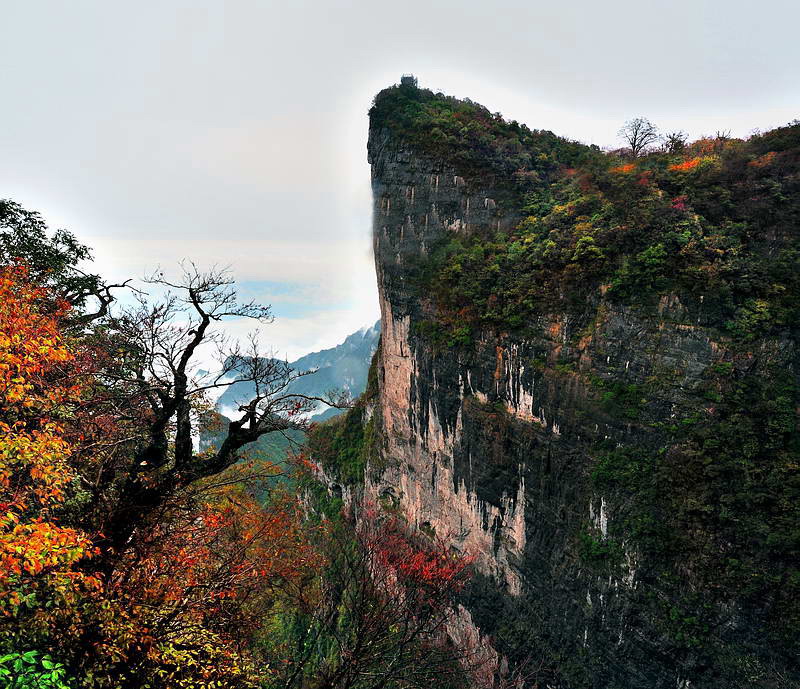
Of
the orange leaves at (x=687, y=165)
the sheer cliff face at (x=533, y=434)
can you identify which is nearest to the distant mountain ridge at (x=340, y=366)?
the sheer cliff face at (x=533, y=434)

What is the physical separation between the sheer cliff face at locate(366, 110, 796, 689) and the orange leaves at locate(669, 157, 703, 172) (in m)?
6.65

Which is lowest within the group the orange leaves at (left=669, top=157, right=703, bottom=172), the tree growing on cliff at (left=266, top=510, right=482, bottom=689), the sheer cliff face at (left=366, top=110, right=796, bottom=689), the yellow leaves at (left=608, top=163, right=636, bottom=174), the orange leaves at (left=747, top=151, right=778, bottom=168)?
the tree growing on cliff at (left=266, top=510, right=482, bottom=689)

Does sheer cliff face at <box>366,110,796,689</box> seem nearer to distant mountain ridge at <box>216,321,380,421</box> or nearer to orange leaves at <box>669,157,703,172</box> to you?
orange leaves at <box>669,157,703,172</box>

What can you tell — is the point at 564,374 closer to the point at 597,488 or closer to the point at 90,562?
the point at 597,488

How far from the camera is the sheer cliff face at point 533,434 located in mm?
13484

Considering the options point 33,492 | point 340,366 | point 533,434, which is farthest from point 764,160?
point 340,366

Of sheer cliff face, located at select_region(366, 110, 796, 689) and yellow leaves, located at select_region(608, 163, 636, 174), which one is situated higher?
yellow leaves, located at select_region(608, 163, 636, 174)

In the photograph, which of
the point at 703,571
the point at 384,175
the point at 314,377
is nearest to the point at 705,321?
the point at 703,571

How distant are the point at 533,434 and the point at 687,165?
12.9m

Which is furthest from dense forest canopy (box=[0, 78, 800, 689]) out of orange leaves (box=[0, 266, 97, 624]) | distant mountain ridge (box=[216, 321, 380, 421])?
distant mountain ridge (box=[216, 321, 380, 421])

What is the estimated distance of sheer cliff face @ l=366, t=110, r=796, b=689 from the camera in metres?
13.5

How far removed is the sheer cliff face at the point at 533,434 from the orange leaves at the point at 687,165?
665 centimetres

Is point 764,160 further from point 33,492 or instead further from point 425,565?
point 33,492

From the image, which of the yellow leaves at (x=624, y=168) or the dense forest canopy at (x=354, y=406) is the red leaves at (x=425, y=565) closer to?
A: the dense forest canopy at (x=354, y=406)
